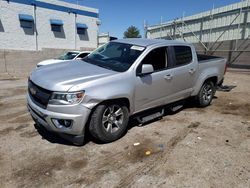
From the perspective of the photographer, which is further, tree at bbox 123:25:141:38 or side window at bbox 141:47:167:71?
tree at bbox 123:25:141:38

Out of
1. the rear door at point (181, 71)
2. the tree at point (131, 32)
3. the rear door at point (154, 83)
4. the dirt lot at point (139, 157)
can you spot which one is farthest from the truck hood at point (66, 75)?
the tree at point (131, 32)

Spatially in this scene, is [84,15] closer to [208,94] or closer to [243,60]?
[243,60]

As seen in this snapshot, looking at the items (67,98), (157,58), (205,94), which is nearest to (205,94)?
(205,94)

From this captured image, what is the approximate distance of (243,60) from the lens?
55.9 feet

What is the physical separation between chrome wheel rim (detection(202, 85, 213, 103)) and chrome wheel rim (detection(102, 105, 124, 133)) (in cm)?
314

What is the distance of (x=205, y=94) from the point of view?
6.57 m

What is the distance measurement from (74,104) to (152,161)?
4.86ft

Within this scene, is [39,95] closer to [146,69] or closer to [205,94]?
[146,69]

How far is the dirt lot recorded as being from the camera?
3123 millimetres

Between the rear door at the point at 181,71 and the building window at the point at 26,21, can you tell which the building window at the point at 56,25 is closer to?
the building window at the point at 26,21

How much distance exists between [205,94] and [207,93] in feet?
0.36

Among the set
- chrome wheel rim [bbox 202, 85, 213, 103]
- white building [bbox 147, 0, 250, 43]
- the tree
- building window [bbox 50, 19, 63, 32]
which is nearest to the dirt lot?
chrome wheel rim [bbox 202, 85, 213, 103]

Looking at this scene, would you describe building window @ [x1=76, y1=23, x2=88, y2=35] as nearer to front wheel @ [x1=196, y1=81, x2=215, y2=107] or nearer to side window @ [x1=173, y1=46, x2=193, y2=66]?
front wheel @ [x1=196, y1=81, x2=215, y2=107]

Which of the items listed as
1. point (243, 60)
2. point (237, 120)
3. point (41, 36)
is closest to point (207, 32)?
point (243, 60)
